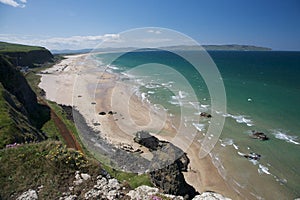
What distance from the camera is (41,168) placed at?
749 cm

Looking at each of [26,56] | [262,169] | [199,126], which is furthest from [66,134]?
[26,56]

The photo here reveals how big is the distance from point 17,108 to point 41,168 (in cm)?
1531

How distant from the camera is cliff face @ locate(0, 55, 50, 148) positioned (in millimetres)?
13992

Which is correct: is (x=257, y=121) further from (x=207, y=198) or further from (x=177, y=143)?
(x=207, y=198)

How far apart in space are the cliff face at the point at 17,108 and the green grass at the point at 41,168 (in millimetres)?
5528

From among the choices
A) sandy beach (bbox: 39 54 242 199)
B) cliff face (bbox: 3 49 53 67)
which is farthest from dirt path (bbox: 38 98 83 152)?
cliff face (bbox: 3 49 53 67)

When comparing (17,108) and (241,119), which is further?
(241,119)

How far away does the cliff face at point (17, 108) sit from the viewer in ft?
45.9

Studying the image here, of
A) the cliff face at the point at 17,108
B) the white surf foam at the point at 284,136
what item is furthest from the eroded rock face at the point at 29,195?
the white surf foam at the point at 284,136

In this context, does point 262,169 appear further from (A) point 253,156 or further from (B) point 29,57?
(B) point 29,57

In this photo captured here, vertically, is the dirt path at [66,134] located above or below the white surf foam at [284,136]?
above

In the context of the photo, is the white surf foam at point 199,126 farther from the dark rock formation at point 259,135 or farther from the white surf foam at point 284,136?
the white surf foam at point 284,136

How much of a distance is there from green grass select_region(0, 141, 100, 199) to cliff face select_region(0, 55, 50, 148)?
5.53 m

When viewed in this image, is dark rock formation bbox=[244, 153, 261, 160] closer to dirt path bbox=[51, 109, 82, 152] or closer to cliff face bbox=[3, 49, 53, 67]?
dirt path bbox=[51, 109, 82, 152]
